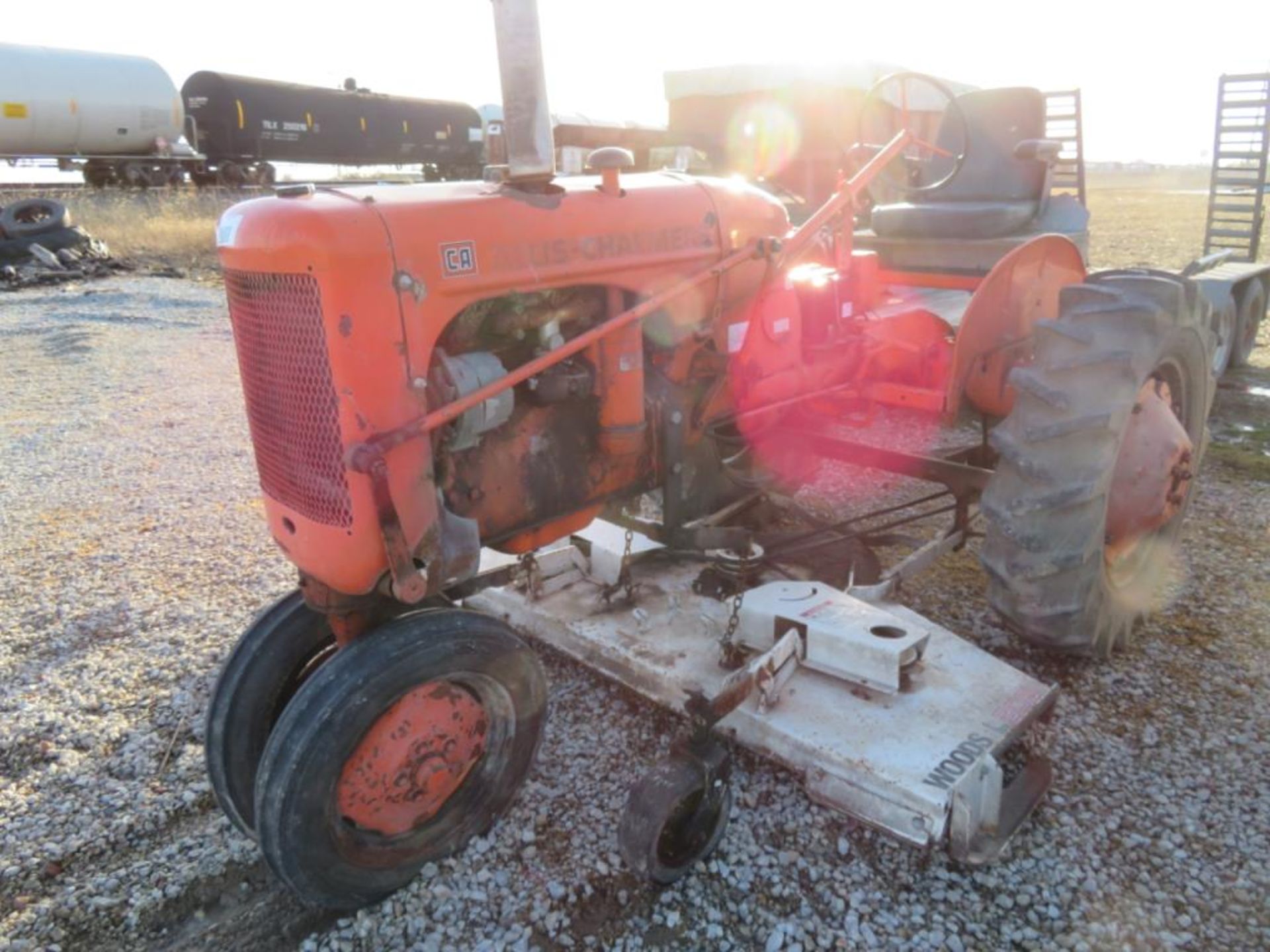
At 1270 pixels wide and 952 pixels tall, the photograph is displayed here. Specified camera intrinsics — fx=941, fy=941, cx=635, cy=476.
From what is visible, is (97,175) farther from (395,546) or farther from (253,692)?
(395,546)

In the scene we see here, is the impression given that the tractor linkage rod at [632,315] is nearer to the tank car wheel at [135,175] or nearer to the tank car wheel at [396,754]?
the tank car wheel at [396,754]

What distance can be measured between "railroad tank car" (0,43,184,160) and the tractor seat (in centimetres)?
2169

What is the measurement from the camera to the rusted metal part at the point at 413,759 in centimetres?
221

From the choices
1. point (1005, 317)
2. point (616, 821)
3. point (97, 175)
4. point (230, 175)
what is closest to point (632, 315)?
point (616, 821)

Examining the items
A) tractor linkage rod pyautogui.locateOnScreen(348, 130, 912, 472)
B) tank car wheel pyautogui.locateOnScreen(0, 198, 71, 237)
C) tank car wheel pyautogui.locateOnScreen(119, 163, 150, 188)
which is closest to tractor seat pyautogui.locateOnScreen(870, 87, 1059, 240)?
tractor linkage rod pyautogui.locateOnScreen(348, 130, 912, 472)

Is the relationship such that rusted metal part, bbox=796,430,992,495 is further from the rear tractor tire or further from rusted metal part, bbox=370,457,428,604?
rusted metal part, bbox=370,457,428,604

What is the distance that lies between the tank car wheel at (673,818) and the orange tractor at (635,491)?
0.01 meters

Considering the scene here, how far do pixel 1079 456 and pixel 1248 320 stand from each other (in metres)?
5.82

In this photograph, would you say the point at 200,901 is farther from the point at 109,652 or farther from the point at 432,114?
the point at 432,114

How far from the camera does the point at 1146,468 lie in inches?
126

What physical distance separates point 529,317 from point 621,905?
4.92ft

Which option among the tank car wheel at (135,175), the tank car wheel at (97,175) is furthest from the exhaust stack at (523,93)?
the tank car wheel at (97,175)

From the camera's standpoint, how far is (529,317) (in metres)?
2.50

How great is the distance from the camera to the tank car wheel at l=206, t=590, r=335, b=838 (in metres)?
2.41
